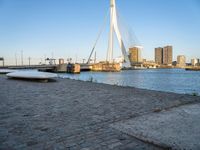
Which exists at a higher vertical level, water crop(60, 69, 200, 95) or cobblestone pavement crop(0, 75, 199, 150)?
cobblestone pavement crop(0, 75, 199, 150)

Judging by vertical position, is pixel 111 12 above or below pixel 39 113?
above

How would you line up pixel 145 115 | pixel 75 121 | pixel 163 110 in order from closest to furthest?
pixel 75 121 < pixel 145 115 < pixel 163 110

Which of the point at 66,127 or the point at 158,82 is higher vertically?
the point at 66,127

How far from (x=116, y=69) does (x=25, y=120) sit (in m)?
73.4

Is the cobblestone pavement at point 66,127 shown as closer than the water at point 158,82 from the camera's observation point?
Yes

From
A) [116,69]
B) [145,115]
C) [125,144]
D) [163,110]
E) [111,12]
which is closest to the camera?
[125,144]

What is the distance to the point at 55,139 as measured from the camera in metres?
2.99

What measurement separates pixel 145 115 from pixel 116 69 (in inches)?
2864

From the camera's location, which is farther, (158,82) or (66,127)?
(158,82)

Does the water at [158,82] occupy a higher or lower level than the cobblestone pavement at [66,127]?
lower

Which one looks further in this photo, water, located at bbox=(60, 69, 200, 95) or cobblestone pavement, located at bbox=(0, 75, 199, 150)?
water, located at bbox=(60, 69, 200, 95)

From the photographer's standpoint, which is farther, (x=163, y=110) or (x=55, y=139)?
(x=163, y=110)

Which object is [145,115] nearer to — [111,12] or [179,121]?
[179,121]

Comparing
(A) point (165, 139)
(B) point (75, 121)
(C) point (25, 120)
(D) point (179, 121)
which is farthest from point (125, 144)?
(C) point (25, 120)
